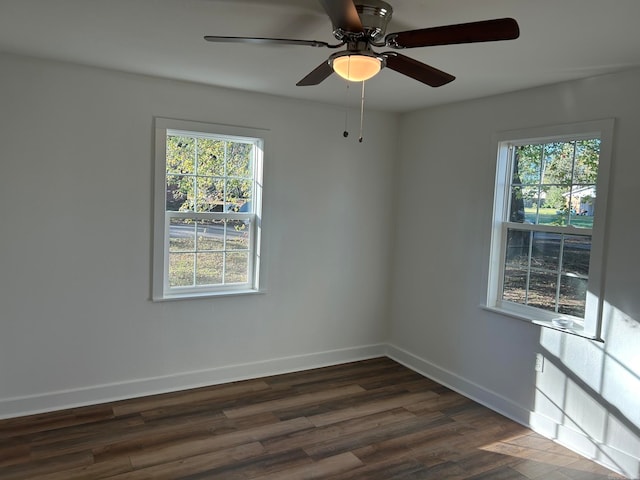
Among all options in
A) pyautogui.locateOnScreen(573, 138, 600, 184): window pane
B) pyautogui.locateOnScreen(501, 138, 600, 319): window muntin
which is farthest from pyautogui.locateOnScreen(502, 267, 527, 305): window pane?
pyautogui.locateOnScreen(573, 138, 600, 184): window pane

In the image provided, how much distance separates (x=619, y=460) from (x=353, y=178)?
9.95ft

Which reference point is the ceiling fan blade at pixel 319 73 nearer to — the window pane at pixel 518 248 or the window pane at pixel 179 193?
the window pane at pixel 179 193

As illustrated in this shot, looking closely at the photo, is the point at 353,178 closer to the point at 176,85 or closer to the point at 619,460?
the point at 176,85

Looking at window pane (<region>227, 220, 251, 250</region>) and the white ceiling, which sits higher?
the white ceiling

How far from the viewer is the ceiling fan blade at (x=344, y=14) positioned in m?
1.64

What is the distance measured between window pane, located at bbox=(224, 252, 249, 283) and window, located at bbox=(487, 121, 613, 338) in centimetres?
212

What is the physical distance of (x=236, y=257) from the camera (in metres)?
4.14

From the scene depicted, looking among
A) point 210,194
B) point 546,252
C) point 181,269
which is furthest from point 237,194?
point 546,252

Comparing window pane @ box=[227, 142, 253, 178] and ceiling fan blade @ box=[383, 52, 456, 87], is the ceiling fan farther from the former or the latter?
window pane @ box=[227, 142, 253, 178]

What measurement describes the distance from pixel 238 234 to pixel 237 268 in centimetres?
31

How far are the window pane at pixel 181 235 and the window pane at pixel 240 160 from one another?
1.88ft

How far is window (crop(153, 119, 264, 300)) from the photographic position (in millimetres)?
3703

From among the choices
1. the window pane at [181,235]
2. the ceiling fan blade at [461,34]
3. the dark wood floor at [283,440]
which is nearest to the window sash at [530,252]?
the dark wood floor at [283,440]

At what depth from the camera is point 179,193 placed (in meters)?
3.82
